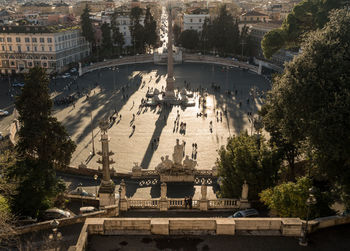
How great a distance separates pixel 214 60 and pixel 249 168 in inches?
2301

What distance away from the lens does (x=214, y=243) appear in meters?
12.9

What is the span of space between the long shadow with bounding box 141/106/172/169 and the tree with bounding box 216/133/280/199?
11.2 m

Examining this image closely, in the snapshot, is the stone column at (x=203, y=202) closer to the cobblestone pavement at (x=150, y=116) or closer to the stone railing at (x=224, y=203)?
the stone railing at (x=224, y=203)

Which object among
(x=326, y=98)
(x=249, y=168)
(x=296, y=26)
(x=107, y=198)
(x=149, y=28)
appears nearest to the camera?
(x=326, y=98)

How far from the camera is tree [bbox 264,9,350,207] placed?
1513 centimetres

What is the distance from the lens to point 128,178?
92.4ft

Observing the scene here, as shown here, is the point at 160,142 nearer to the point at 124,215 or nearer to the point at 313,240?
the point at 124,215

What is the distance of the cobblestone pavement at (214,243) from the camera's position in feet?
41.6

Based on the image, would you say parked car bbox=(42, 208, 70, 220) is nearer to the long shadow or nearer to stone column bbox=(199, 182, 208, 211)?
stone column bbox=(199, 182, 208, 211)

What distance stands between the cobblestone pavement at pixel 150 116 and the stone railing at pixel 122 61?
3.11 metres

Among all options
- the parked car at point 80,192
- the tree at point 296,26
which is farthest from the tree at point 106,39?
the parked car at point 80,192

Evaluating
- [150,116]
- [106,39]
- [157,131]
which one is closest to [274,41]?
[157,131]

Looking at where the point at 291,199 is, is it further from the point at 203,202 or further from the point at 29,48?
the point at 29,48

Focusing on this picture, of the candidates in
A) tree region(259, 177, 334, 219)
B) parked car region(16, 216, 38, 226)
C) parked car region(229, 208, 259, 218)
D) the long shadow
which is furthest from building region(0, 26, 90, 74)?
tree region(259, 177, 334, 219)
